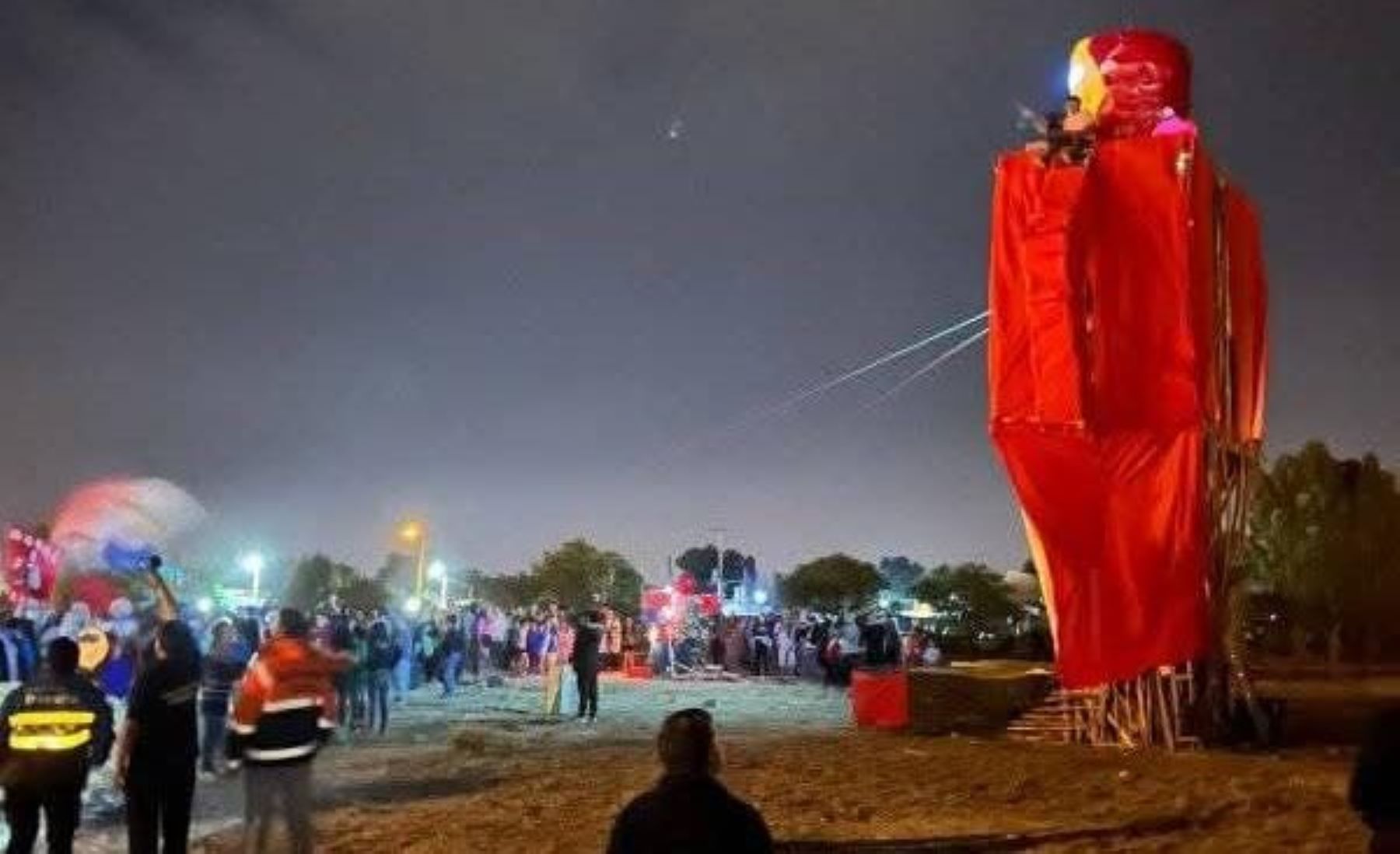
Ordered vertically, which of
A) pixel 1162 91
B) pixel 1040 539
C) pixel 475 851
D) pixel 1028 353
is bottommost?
pixel 475 851

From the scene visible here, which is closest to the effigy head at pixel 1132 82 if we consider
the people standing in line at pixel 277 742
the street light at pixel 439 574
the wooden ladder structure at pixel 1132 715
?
the wooden ladder structure at pixel 1132 715

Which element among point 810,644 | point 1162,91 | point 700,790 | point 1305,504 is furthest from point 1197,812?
point 1305,504

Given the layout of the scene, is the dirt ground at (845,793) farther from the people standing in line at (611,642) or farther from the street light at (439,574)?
the street light at (439,574)

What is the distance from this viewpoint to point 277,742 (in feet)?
30.1

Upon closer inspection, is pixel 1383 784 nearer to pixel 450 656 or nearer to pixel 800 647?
pixel 450 656

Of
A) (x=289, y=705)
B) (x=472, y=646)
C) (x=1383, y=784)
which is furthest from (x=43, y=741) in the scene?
(x=472, y=646)

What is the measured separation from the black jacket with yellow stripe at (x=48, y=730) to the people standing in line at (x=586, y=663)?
13868 millimetres

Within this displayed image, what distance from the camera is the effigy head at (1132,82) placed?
19.4 meters

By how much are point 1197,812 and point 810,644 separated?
1060 inches

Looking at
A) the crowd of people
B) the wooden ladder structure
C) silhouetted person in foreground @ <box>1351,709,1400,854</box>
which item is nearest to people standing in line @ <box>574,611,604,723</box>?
the wooden ladder structure

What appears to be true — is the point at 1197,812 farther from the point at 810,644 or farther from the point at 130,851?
the point at 810,644

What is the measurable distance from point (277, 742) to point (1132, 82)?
15.2 meters

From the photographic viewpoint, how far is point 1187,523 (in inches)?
703

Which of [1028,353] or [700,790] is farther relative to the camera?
[1028,353]
